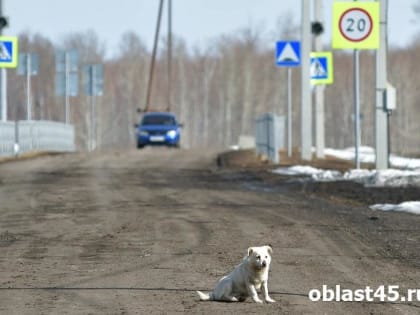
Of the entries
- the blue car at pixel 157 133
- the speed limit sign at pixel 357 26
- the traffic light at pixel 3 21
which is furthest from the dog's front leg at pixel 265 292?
the blue car at pixel 157 133

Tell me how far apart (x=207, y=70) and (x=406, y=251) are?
121455 millimetres

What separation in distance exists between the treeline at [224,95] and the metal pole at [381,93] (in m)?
87.4

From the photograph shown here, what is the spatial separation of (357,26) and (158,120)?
93.0 feet

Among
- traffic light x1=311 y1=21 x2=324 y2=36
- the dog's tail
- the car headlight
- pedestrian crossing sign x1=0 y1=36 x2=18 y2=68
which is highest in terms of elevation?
traffic light x1=311 y1=21 x2=324 y2=36

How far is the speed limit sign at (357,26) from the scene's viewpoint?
25.9 metres

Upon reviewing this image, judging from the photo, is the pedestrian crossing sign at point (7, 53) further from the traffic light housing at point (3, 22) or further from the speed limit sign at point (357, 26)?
the speed limit sign at point (357, 26)

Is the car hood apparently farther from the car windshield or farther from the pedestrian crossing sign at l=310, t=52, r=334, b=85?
the pedestrian crossing sign at l=310, t=52, r=334, b=85

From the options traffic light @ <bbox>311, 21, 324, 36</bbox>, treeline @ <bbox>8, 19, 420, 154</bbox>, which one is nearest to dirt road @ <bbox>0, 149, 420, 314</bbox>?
traffic light @ <bbox>311, 21, 324, 36</bbox>

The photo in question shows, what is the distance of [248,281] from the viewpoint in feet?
33.0

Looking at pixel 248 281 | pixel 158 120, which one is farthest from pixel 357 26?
pixel 158 120

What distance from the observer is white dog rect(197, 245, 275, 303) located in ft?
32.6

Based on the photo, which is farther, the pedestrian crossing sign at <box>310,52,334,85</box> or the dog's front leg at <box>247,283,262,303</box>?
the pedestrian crossing sign at <box>310,52,334,85</box>

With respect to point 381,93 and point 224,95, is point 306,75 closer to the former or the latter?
point 381,93

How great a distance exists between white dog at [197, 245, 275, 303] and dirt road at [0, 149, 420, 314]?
0.09 m
